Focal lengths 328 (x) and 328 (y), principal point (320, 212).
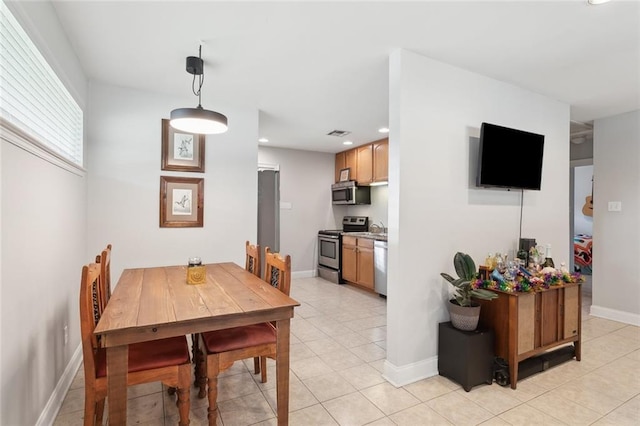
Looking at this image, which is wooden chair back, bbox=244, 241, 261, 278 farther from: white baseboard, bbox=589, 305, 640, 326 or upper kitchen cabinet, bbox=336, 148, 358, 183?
white baseboard, bbox=589, 305, 640, 326

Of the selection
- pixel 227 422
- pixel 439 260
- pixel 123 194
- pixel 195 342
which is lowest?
pixel 227 422

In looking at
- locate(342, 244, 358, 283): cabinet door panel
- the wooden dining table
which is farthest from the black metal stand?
locate(342, 244, 358, 283): cabinet door panel

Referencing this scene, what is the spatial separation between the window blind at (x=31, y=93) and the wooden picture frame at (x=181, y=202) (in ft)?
2.75

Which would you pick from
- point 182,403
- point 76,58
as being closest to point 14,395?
point 182,403

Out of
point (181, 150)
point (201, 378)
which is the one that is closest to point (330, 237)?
point (181, 150)

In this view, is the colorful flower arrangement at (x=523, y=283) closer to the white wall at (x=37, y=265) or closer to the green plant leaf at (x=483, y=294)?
the green plant leaf at (x=483, y=294)

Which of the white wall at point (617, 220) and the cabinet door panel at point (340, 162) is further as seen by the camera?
the cabinet door panel at point (340, 162)

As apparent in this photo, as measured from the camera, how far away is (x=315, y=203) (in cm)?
621

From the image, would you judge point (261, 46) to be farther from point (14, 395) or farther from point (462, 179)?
point (14, 395)

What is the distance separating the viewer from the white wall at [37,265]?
1.43 m

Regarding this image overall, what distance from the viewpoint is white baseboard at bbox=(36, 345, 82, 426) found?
183 centimetres

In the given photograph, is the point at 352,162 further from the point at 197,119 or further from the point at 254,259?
the point at 197,119

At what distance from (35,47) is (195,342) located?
2.06 m

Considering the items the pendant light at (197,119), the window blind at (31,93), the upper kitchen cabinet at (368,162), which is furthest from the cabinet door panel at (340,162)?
the window blind at (31,93)
